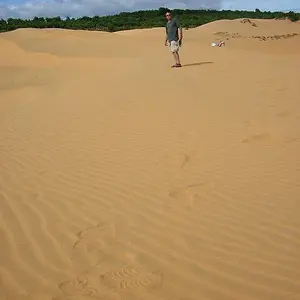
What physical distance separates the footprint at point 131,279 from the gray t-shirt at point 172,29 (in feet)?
31.6

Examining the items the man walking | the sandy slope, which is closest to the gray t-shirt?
the man walking

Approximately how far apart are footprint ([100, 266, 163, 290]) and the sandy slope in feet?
0.03

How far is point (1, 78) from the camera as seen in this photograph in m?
13.4

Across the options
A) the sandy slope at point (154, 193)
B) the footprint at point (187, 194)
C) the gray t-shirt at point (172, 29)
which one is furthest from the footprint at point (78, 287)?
the gray t-shirt at point (172, 29)

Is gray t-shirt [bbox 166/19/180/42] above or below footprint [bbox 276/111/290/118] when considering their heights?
above

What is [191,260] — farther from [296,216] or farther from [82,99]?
[82,99]

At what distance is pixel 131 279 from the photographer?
2.75m

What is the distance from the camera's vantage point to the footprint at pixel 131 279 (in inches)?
106

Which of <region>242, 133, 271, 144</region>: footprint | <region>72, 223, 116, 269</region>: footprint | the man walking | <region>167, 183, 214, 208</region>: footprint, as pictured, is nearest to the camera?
<region>72, 223, 116, 269</region>: footprint

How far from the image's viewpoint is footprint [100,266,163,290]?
8.80 ft

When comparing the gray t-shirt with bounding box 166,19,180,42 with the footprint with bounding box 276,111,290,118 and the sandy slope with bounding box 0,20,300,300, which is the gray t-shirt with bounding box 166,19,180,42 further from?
the footprint with bounding box 276,111,290,118

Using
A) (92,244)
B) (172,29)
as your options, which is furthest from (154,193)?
(172,29)

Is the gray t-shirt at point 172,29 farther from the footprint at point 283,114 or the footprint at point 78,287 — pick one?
the footprint at point 78,287

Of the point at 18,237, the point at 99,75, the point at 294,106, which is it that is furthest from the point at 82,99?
the point at 18,237
